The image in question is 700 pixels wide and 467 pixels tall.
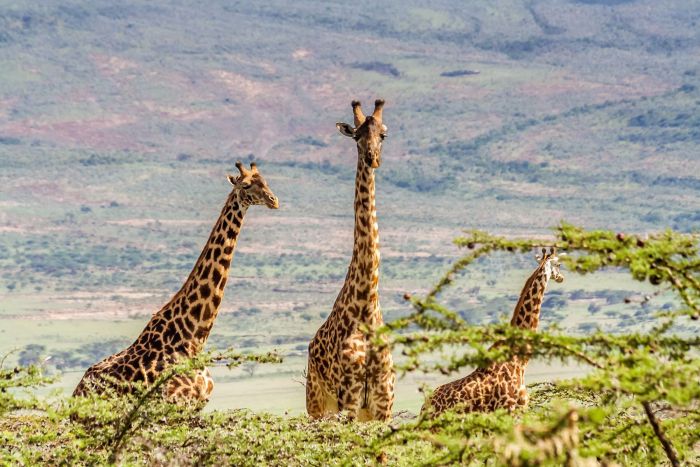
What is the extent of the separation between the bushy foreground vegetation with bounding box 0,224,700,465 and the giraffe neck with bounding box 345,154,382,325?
1.18m

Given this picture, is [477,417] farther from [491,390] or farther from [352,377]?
[491,390]

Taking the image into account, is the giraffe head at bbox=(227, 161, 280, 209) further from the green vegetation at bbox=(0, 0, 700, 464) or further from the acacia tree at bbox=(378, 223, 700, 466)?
the green vegetation at bbox=(0, 0, 700, 464)

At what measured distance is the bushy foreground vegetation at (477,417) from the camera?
7.75 meters

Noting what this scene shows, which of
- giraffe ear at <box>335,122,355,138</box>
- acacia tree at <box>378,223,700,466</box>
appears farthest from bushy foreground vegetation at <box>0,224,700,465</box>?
giraffe ear at <box>335,122,355,138</box>

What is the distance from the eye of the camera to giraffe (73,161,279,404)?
1358cm

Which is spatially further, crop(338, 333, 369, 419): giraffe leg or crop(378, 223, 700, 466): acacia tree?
crop(338, 333, 369, 419): giraffe leg

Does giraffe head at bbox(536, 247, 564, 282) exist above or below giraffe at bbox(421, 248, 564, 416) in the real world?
above

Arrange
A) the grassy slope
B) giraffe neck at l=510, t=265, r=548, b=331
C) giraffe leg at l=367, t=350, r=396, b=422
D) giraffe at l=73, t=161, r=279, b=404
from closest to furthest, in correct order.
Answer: giraffe at l=73, t=161, r=279, b=404 → giraffe leg at l=367, t=350, r=396, b=422 → giraffe neck at l=510, t=265, r=548, b=331 → the grassy slope

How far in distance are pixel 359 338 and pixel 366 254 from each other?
2.41 feet

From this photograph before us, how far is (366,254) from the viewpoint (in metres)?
14.9

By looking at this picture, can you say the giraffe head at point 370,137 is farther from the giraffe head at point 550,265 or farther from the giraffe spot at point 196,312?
the giraffe head at point 550,265

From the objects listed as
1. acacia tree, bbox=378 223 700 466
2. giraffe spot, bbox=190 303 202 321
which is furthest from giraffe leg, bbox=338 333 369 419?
acacia tree, bbox=378 223 700 466

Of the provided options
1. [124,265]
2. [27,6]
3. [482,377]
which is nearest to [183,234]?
[124,265]

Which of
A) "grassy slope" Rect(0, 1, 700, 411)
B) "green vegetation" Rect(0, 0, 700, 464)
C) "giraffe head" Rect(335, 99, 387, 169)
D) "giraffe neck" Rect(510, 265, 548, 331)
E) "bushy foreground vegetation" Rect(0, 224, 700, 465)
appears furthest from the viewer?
"grassy slope" Rect(0, 1, 700, 411)
